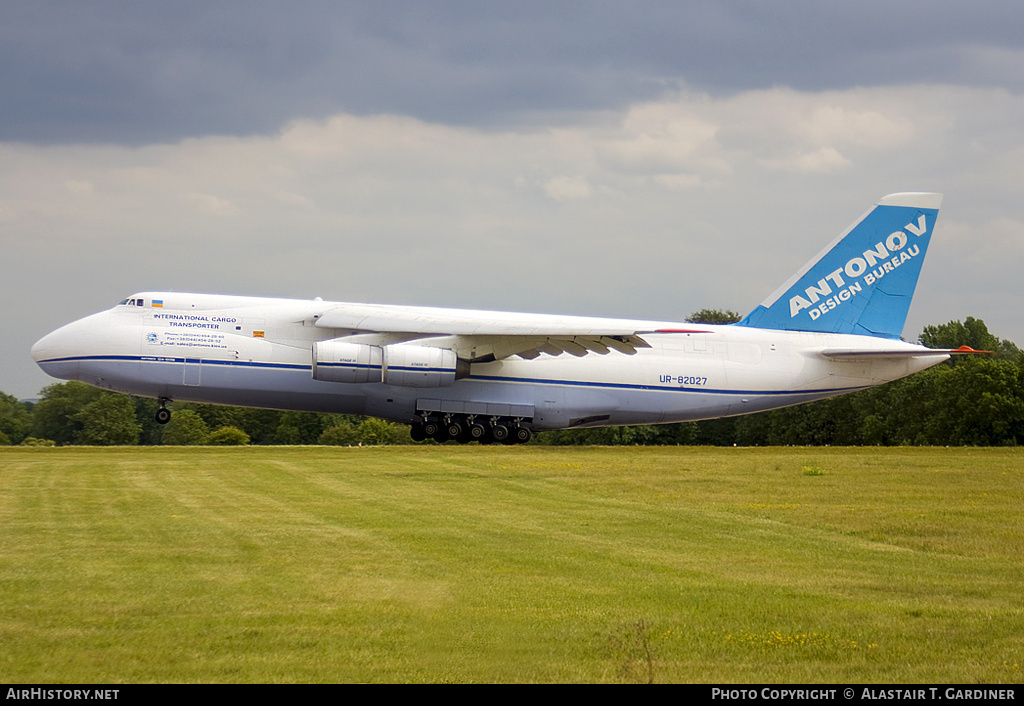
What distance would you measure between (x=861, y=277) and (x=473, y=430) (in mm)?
13293

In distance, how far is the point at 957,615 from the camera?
7723 millimetres

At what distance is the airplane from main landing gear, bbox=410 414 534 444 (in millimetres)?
44

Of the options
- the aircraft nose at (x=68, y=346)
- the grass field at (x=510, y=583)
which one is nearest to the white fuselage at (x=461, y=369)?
the aircraft nose at (x=68, y=346)

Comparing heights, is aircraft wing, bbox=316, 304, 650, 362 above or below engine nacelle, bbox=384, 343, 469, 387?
above

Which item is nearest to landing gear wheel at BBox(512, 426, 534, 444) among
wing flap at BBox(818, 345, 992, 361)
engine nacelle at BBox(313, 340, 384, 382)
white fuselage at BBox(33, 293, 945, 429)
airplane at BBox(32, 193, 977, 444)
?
airplane at BBox(32, 193, 977, 444)

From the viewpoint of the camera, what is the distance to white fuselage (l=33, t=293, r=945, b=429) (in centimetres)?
2791

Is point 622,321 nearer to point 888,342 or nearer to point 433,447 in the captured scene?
point 433,447

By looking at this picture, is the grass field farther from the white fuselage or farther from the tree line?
the tree line

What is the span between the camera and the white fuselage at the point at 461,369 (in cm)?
2791

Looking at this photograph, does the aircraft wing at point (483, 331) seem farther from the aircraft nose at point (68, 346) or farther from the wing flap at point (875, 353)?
the wing flap at point (875, 353)

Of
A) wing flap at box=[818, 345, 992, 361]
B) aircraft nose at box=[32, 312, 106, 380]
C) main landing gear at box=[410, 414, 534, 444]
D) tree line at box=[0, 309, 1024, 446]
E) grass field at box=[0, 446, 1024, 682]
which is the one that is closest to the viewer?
grass field at box=[0, 446, 1024, 682]

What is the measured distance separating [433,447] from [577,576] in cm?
2081

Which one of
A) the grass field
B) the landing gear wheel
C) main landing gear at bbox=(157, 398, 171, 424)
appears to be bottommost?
the grass field
